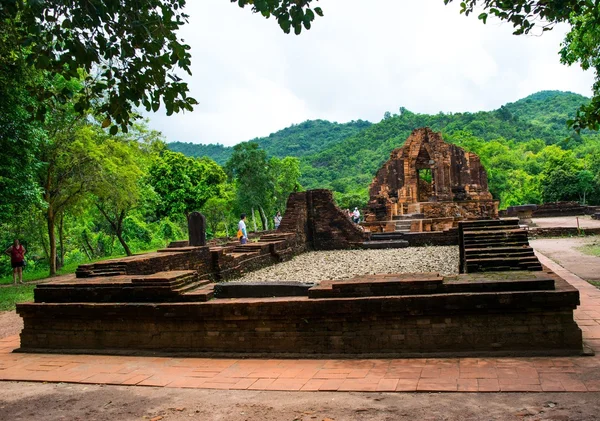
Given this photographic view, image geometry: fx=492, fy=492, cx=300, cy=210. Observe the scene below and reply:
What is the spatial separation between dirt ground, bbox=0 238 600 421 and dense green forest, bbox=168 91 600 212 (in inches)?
1042

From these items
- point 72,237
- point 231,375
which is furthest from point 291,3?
point 72,237

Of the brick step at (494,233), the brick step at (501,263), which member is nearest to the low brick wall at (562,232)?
the brick step at (494,233)

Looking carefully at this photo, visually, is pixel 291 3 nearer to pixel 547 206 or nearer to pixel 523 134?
pixel 547 206

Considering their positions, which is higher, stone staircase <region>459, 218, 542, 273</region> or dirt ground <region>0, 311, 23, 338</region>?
stone staircase <region>459, 218, 542, 273</region>

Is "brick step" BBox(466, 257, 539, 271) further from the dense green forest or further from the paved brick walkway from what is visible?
the dense green forest

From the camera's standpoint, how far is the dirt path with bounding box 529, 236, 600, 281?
9789 millimetres

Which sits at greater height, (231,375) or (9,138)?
(9,138)

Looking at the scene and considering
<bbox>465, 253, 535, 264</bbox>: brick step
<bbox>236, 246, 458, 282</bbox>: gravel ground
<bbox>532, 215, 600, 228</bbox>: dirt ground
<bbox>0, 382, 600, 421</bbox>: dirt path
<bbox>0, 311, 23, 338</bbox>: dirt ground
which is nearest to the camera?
<bbox>0, 382, 600, 421</bbox>: dirt path

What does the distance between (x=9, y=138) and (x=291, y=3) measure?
28.9 feet

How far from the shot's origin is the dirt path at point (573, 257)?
32.1 feet

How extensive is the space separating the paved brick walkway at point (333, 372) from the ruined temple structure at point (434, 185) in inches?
742

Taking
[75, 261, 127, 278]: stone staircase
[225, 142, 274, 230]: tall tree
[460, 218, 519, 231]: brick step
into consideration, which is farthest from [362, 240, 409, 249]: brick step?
[225, 142, 274, 230]: tall tree

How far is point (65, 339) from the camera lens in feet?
19.9

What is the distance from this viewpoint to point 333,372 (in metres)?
4.57
